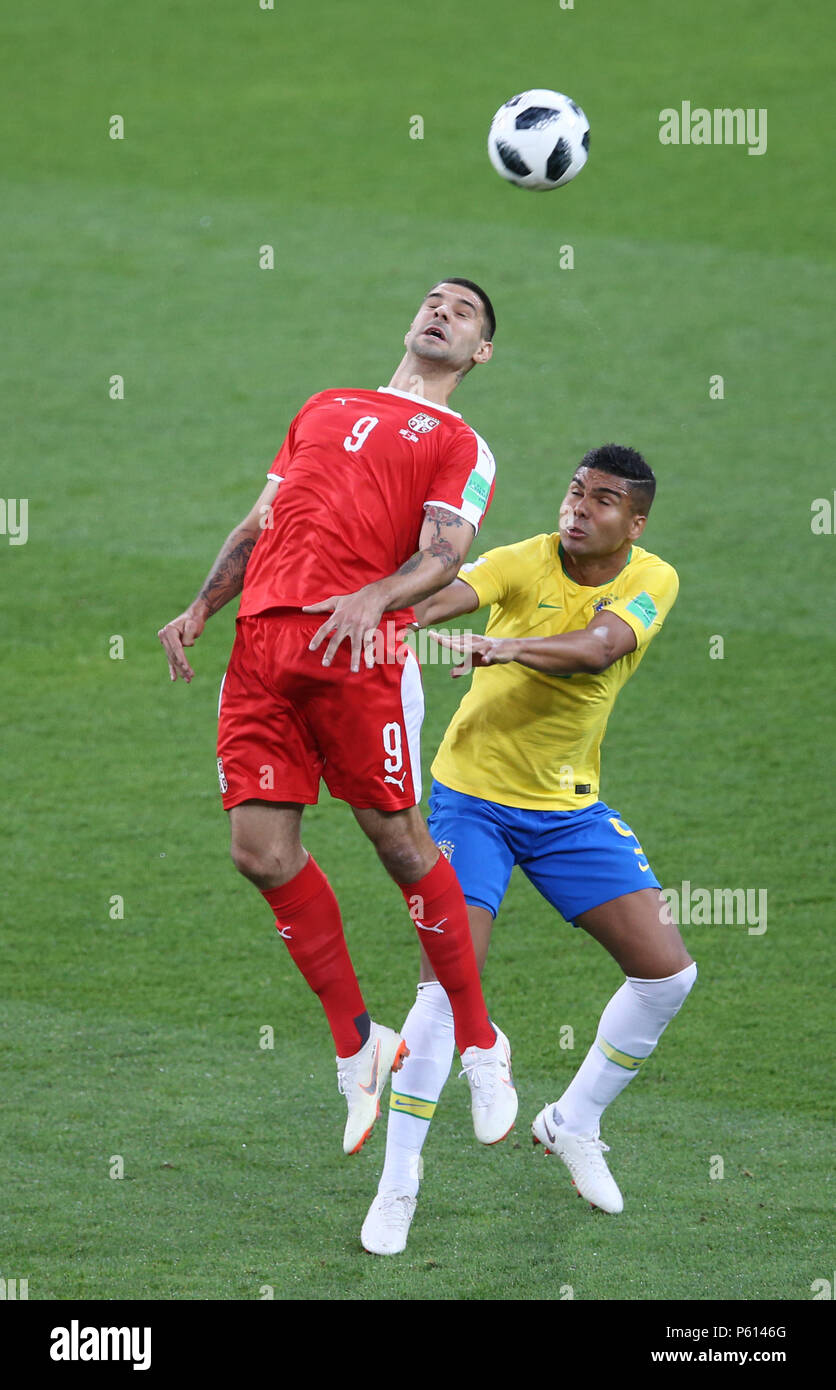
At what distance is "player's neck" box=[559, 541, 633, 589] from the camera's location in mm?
5234

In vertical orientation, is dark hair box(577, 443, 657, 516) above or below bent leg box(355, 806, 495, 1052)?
above

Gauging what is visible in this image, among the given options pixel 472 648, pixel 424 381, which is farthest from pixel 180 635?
pixel 424 381

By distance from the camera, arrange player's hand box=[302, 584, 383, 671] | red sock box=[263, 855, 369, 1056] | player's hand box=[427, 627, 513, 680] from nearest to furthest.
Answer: player's hand box=[302, 584, 383, 671] → player's hand box=[427, 627, 513, 680] → red sock box=[263, 855, 369, 1056]

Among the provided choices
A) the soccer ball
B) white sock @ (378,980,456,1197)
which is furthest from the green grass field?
the soccer ball

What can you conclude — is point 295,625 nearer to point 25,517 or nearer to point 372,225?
point 25,517

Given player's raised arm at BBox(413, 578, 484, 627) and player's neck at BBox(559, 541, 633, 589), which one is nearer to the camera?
player's raised arm at BBox(413, 578, 484, 627)

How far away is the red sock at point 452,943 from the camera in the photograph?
4.70 meters

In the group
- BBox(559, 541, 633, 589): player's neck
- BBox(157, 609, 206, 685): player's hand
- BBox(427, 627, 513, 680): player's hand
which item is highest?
BBox(559, 541, 633, 589): player's neck

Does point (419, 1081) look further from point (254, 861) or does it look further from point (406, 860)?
point (254, 861)

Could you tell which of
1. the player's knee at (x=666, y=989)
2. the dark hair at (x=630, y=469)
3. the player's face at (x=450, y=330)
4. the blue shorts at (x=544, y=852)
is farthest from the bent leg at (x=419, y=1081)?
the player's face at (x=450, y=330)

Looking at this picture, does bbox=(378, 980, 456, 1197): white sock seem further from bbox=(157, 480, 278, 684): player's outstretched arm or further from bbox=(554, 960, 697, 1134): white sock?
bbox=(157, 480, 278, 684): player's outstretched arm

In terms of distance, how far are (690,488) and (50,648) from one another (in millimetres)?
4782

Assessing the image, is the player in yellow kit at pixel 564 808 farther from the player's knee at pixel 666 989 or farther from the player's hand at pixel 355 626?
the player's hand at pixel 355 626

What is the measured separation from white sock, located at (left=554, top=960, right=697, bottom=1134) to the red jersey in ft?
5.23
